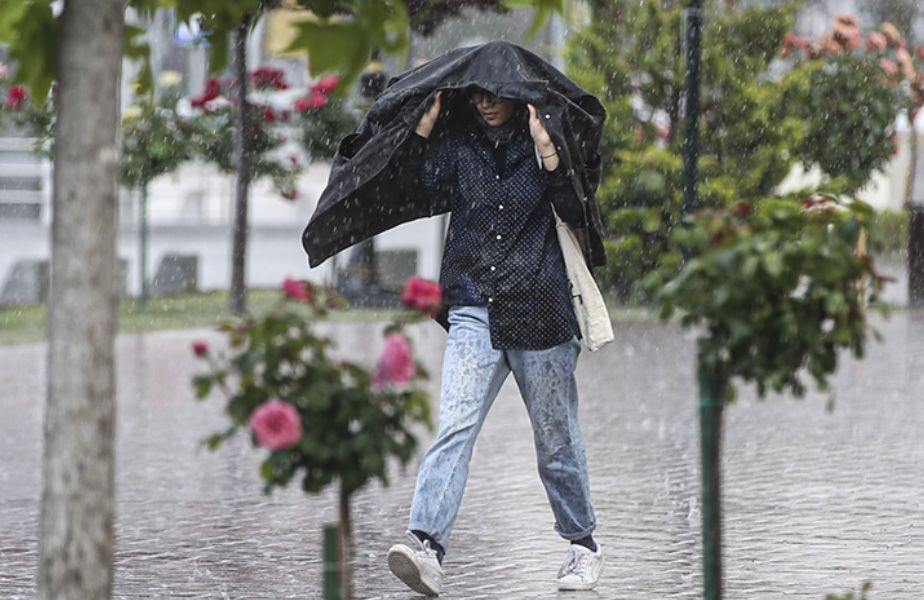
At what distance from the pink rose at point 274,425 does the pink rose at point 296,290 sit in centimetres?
36

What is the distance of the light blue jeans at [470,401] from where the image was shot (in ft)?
21.8

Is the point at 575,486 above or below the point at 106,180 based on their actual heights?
below

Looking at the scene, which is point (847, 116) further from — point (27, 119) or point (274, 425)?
point (274, 425)

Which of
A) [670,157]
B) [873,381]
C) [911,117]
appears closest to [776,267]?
[873,381]

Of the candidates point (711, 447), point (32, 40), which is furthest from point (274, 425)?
point (711, 447)

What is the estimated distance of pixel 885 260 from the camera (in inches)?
1226

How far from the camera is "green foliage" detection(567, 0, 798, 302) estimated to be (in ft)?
64.9

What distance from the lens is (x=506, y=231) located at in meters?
6.57

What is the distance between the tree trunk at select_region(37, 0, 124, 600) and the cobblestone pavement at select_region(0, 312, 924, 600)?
2.73m

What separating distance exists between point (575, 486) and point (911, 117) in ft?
56.5

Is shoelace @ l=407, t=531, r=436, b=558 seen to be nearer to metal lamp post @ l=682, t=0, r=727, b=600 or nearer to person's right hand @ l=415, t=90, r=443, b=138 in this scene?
person's right hand @ l=415, t=90, r=443, b=138

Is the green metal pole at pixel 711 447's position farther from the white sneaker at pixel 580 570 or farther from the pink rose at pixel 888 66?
the pink rose at pixel 888 66

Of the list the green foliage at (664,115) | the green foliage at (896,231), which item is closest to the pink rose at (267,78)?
the green foliage at (664,115)

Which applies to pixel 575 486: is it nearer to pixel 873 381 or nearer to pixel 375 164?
pixel 375 164
